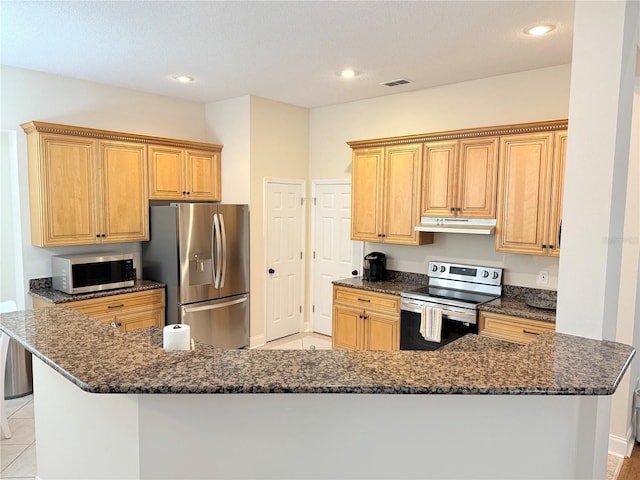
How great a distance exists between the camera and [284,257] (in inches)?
214

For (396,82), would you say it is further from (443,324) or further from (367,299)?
(443,324)

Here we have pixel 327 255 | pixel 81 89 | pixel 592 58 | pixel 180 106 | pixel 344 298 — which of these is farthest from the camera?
pixel 327 255

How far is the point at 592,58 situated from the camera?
6.15 ft

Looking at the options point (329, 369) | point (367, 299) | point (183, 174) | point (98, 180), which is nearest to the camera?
point (329, 369)

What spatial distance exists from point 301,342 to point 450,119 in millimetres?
3107

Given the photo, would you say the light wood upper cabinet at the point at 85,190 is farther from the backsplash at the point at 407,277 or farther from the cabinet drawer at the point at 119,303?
the backsplash at the point at 407,277

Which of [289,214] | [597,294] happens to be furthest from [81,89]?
[597,294]

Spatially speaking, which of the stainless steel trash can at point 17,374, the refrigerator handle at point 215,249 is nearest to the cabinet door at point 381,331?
the refrigerator handle at point 215,249

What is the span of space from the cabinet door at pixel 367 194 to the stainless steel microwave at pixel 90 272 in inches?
93.9

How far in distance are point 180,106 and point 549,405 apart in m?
4.88

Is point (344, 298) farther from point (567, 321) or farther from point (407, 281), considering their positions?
point (567, 321)

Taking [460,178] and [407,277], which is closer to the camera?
[460,178]

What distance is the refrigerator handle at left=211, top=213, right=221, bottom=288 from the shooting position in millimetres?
4598

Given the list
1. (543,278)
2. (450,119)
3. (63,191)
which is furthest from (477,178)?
(63,191)
